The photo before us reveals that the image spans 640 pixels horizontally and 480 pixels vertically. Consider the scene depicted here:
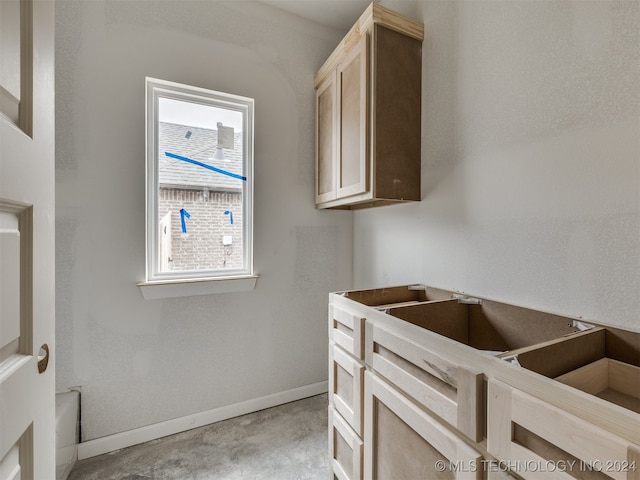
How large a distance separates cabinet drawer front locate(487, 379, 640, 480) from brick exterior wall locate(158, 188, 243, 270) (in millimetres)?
1773

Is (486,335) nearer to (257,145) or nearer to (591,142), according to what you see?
(591,142)

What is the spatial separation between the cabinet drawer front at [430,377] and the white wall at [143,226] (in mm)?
1193

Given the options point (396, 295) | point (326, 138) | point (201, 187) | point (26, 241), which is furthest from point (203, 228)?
point (26, 241)

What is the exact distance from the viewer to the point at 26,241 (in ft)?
1.92

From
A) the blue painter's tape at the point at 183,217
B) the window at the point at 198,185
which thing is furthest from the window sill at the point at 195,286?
the blue painter's tape at the point at 183,217

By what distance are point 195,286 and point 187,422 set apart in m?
0.89

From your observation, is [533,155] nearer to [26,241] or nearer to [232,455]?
[26,241]

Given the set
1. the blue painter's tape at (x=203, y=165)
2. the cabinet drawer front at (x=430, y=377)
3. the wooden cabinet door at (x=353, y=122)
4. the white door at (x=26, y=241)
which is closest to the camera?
the white door at (x=26, y=241)

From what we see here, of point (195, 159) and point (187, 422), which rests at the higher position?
point (195, 159)

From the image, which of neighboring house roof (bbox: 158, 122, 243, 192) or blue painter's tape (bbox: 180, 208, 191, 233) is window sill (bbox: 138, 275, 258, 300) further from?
neighboring house roof (bbox: 158, 122, 243, 192)

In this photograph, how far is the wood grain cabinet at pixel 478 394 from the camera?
0.57m

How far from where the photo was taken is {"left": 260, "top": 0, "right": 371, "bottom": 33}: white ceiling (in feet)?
6.79

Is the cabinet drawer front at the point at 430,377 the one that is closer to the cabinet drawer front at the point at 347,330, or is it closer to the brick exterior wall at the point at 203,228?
the cabinet drawer front at the point at 347,330

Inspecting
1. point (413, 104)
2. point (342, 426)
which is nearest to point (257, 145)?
point (413, 104)
